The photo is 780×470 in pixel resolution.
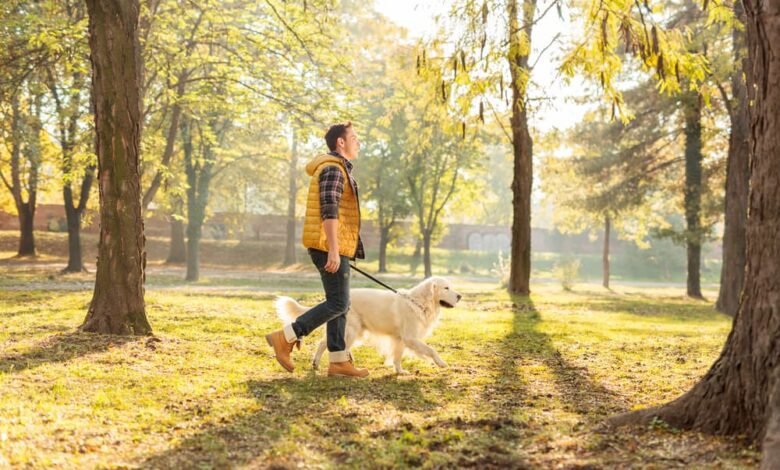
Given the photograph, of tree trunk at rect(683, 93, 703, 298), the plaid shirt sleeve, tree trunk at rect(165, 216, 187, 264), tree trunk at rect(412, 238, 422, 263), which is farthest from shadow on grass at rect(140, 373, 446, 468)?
tree trunk at rect(412, 238, 422, 263)

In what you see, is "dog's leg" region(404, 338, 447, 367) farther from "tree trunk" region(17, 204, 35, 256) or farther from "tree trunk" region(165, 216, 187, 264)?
"tree trunk" region(165, 216, 187, 264)

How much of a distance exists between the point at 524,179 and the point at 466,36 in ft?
29.7

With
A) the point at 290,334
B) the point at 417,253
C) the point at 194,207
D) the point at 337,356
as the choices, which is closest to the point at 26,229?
the point at 194,207

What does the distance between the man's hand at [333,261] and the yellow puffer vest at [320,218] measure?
0.50 feet

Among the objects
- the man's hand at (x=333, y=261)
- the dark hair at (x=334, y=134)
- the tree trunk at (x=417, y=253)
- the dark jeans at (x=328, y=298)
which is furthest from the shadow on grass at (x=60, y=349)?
the tree trunk at (x=417, y=253)

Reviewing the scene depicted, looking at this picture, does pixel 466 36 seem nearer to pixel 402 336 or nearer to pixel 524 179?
pixel 402 336

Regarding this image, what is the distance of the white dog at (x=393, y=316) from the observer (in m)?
7.36

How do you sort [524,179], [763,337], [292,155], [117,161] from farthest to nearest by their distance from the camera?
[292,155]
[524,179]
[117,161]
[763,337]

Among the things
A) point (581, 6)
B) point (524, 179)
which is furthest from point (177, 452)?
point (524, 179)

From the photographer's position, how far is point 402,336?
24.3 feet

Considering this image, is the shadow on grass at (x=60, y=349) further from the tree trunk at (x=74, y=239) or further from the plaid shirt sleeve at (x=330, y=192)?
the tree trunk at (x=74, y=239)

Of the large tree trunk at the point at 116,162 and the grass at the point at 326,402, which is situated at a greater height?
the large tree trunk at the point at 116,162

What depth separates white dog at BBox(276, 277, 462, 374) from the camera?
24.1 feet

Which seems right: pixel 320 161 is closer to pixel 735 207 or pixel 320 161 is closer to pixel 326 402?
pixel 326 402
